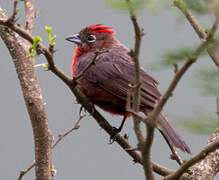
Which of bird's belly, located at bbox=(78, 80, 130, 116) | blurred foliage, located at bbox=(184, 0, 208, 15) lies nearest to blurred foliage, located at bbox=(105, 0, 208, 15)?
blurred foliage, located at bbox=(184, 0, 208, 15)

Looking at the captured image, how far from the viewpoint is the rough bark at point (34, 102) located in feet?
14.3

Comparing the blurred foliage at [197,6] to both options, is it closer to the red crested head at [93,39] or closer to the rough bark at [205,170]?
the rough bark at [205,170]

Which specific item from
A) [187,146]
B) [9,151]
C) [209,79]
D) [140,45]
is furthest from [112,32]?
[9,151]

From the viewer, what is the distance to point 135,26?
8.20ft

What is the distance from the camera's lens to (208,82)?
2.03 m

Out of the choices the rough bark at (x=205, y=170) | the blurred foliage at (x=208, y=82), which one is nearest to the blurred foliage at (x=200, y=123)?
the blurred foliage at (x=208, y=82)

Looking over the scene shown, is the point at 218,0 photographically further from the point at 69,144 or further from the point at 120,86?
the point at 69,144

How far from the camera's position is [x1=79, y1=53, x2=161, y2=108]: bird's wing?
518 cm

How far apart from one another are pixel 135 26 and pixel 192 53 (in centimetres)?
59

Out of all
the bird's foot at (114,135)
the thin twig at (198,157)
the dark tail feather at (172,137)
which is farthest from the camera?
the bird's foot at (114,135)

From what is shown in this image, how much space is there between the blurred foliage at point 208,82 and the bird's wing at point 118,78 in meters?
2.95

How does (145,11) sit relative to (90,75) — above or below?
below

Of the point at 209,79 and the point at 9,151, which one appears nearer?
the point at 209,79

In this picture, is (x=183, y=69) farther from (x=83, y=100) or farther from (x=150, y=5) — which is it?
(x=83, y=100)
